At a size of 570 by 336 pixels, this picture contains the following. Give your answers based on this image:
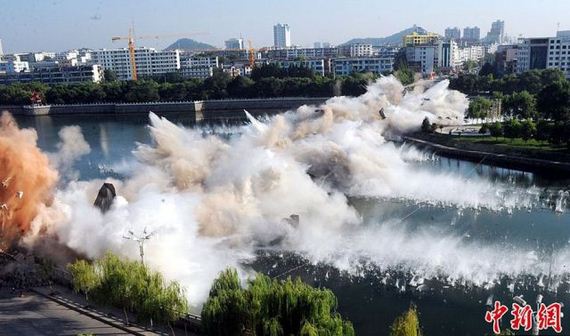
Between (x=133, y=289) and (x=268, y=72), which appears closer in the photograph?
(x=133, y=289)

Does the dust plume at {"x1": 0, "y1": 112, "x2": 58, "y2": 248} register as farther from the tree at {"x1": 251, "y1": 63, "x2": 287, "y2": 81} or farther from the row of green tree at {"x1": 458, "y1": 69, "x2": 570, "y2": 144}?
the tree at {"x1": 251, "y1": 63, "x2": 287, "y2": 81}

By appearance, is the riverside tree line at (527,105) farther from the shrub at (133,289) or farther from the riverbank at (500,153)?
the shrub at (133,289)

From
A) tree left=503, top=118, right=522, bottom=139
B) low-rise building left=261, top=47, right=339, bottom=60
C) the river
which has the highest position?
low-rise building left=261, top=47, right=339, bottom=60

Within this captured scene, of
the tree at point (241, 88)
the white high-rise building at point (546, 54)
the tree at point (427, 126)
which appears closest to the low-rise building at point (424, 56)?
the white high-rise building at point (546, 54)

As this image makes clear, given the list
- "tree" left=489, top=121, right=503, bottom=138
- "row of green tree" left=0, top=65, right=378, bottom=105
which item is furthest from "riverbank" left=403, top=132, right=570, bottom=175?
"row of green tree" left=0, top=65, right=378, bottom=105

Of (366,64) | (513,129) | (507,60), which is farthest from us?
(366,64)

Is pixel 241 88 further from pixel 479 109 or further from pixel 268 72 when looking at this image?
pixel 479 109

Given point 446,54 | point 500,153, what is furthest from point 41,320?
point 446,54
